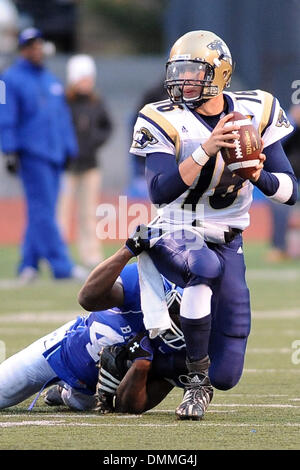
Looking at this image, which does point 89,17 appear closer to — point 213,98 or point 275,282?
point 275,282

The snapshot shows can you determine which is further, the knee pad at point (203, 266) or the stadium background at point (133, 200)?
the knee pad at point (203, 266)

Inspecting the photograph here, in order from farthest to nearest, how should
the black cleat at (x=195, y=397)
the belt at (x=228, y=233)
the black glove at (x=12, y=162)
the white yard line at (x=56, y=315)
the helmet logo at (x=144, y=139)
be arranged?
the black glove at (x=12, y=162) < the white yard line at (x=56, y=315) < the belt at (x=228, y=233) < the helmet logo at (x=144, y=139) < the black cleat at (x=195, y=397)

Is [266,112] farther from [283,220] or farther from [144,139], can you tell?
[283,220]

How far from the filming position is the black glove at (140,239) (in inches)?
181

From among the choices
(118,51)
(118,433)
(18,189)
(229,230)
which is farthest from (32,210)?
(118,51)

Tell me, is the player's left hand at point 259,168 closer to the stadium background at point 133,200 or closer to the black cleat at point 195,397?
the black cleat at point 195,397

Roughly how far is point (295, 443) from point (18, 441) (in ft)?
2.92

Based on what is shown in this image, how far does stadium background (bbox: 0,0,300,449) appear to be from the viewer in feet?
13.8

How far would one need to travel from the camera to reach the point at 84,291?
4641 mm

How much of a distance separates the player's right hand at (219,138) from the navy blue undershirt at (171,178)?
147 mm

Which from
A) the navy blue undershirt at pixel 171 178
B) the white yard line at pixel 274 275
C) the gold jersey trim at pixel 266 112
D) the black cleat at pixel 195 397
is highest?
the gold jersey trim at pixel 266 112

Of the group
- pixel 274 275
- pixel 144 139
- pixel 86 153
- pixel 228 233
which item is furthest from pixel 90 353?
pixel 86 153

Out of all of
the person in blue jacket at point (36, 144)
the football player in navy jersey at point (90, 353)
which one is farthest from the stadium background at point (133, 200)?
the person in blue jacket at point (36, 144)

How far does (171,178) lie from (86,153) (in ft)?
23.6
